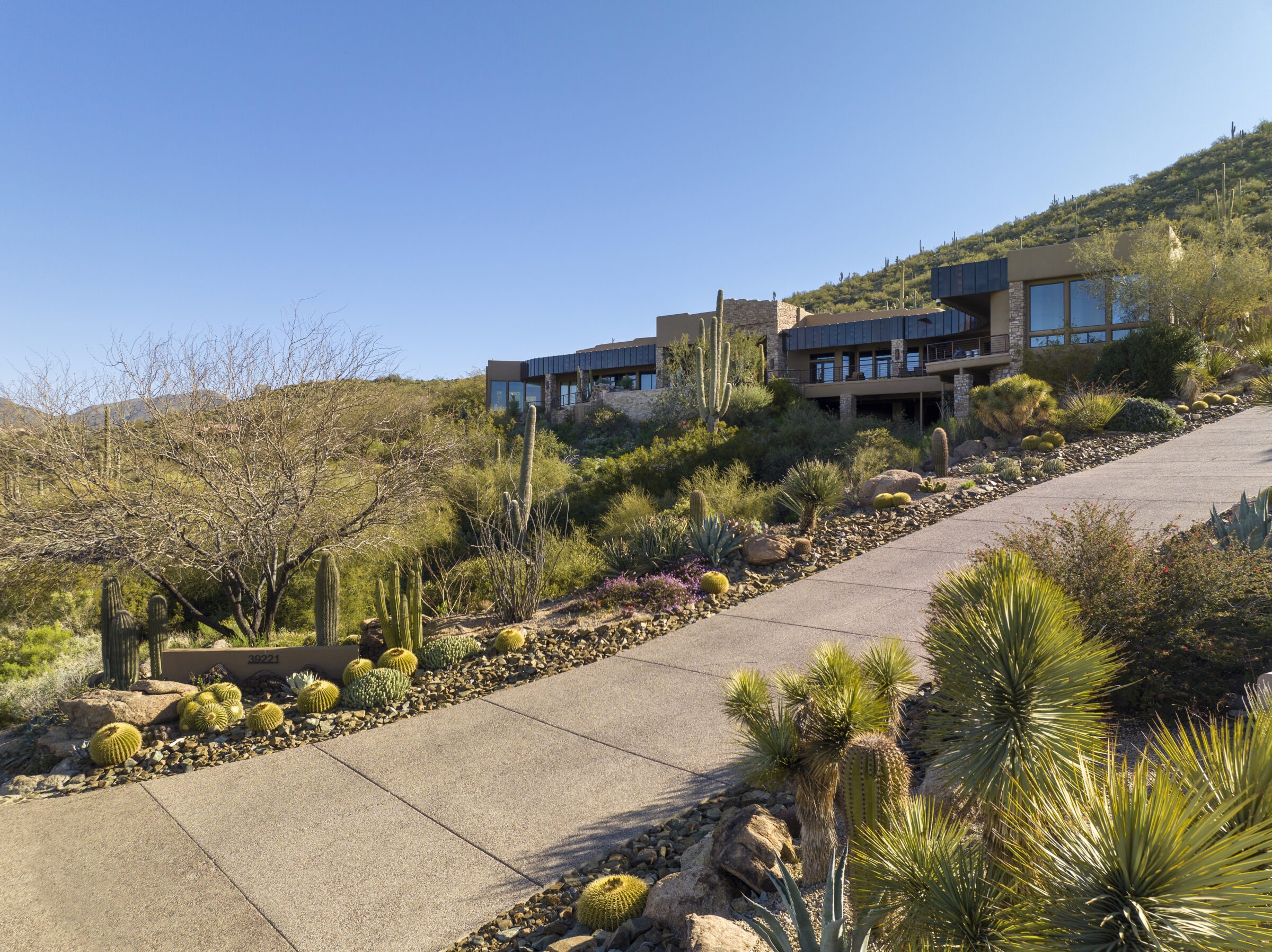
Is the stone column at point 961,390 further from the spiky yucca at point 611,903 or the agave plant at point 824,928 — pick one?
the agave plant at point 824,928

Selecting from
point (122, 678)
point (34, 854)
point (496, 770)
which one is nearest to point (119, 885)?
point (34, 854)

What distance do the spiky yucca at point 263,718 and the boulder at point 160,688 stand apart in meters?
1.00

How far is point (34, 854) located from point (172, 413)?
667 cm

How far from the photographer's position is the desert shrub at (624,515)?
46.8 feet

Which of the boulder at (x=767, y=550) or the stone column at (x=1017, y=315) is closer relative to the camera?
the boulder at (x=767, y=550)

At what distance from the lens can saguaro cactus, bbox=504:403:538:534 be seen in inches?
448

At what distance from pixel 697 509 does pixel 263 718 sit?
261 inches

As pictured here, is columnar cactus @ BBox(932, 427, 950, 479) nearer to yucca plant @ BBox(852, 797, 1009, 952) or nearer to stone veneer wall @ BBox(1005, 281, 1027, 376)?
yucca plant @ BBox(852, 797, 1009, 952)

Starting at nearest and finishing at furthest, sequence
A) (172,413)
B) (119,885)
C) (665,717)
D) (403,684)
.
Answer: (119,885), (665,717), (403,684), (172,413)

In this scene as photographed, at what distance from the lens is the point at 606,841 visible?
4406mm

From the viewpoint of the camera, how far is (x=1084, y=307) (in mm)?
26844

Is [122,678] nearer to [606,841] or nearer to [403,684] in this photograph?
[403,684]

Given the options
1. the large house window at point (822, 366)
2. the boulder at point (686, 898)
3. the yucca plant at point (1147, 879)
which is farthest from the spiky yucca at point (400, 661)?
the large house window at point (822, 366)

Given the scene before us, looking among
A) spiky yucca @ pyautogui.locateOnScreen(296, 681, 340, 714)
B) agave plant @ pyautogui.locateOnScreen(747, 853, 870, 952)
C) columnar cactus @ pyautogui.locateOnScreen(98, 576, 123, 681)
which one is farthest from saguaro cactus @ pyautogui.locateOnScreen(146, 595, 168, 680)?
agave plant @ pyautogui.locateOnScreen(747, 853, 870, 952)
